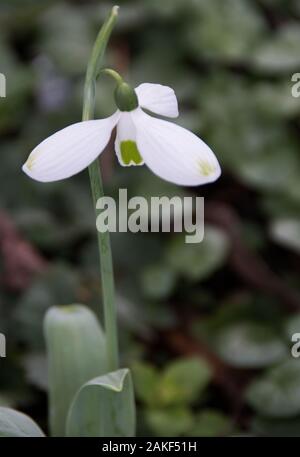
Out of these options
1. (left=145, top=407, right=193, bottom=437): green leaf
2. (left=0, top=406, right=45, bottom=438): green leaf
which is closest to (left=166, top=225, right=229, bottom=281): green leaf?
(left=145, top=407, right=193, bottom=437): green leaf

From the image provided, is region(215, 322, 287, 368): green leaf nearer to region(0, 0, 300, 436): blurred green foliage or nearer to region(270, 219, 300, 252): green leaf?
region(0, 0, 300, 436): blurred green foliage

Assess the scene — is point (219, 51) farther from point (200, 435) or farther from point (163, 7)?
point (200, 435)

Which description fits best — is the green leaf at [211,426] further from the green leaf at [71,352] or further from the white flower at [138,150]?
the white flower at [138,150]

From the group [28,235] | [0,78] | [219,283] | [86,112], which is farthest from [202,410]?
[0,78]

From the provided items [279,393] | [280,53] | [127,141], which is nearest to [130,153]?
[127,141]

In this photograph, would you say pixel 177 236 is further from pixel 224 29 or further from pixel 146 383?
pixel 224 29

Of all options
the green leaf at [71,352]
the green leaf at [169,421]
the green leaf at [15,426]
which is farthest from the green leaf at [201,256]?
the green leaf at [15,426]
